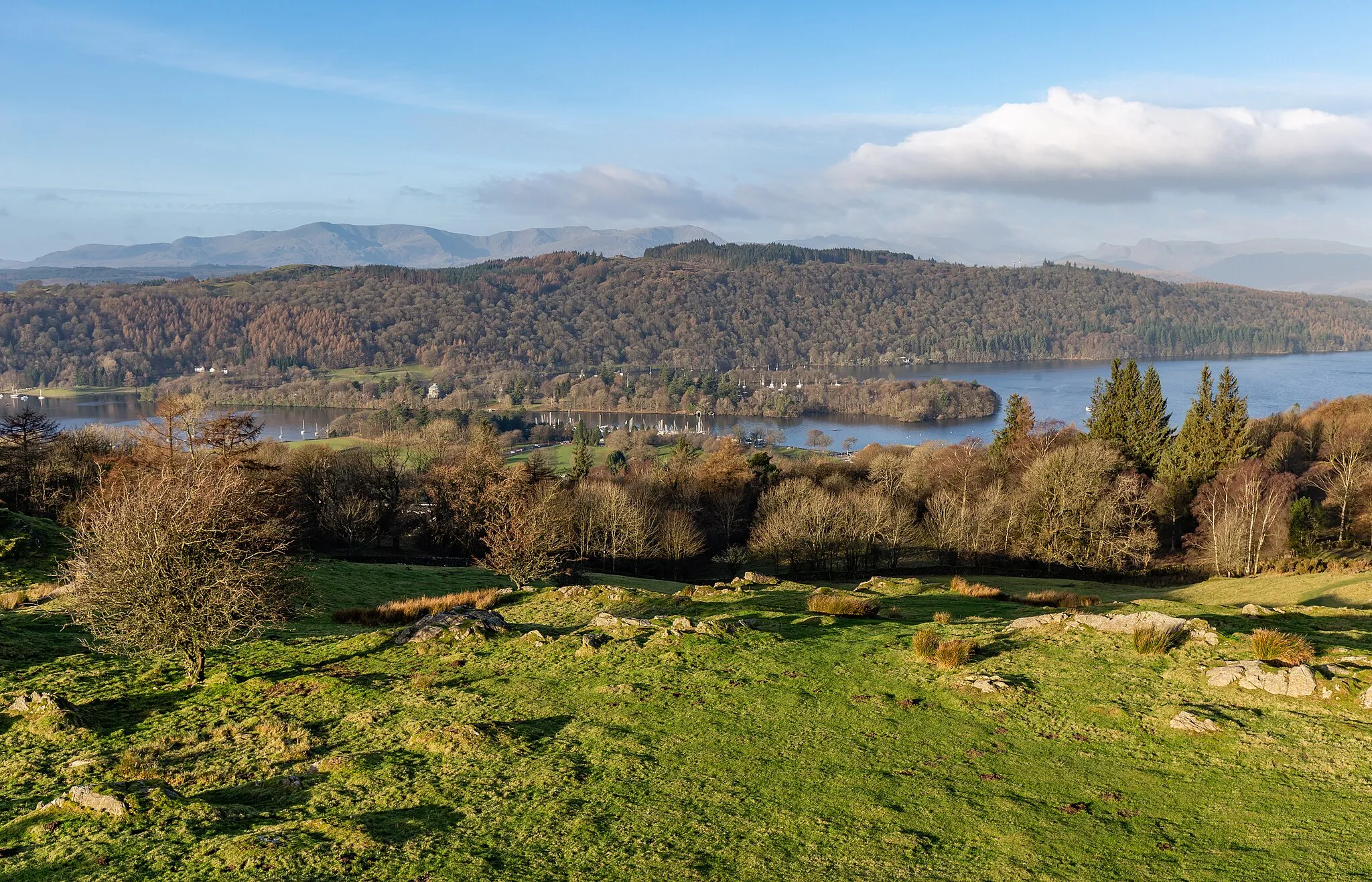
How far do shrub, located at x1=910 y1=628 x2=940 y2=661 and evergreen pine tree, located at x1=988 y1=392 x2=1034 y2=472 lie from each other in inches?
2216

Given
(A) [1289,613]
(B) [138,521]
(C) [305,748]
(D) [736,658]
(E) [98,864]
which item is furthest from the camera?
(A) [1289,613]

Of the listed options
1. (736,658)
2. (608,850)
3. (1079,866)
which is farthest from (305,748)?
(1079,866)

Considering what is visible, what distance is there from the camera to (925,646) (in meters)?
17.3

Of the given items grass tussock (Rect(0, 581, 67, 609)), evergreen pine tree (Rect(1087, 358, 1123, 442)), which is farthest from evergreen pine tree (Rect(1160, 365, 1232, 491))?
grass tussock (Rect(0, 581, 67, 609))

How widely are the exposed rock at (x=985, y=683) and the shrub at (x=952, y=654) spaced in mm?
735

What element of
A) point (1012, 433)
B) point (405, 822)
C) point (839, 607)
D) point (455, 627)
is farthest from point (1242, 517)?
point (405, 822)

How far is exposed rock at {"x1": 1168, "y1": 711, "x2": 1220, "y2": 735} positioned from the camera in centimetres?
1312

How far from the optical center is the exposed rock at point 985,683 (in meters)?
15.2

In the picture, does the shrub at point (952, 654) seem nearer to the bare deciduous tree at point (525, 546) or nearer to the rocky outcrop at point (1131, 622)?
the rocky outcrop at point (1131, 622)

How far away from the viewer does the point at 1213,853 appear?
962 centimetres

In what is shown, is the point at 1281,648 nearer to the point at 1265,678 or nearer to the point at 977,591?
the point at 1265,678

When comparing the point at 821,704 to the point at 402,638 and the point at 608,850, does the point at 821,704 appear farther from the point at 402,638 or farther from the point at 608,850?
the point at 402,638

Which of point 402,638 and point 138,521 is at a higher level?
point 138,521

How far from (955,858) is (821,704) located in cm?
524
